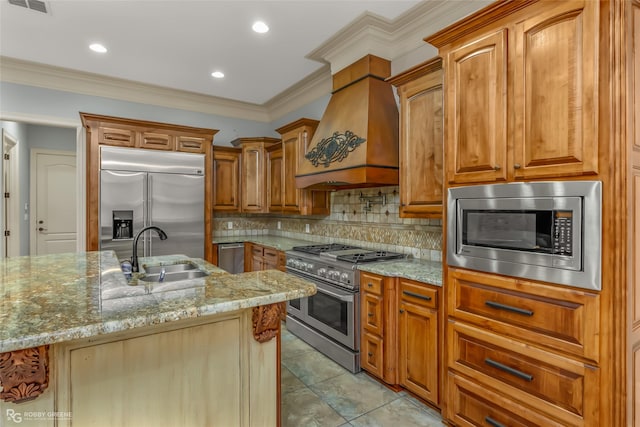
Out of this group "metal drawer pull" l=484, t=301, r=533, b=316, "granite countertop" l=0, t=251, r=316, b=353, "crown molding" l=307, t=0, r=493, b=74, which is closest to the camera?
"granite countertop" l=0, t=251, r=316, b=353

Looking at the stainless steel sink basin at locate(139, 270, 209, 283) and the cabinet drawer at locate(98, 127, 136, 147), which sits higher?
the cabinet drawer at locate(98, 127, 136, 147)

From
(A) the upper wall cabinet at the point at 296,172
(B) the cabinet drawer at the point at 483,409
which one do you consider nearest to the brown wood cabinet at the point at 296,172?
(A) the upper wall cabinet at the point at 296,172

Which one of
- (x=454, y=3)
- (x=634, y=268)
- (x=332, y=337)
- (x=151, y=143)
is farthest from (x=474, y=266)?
(x=151, y=143)

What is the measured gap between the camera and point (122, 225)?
400 cm

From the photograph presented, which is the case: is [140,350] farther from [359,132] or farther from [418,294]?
[359,132]

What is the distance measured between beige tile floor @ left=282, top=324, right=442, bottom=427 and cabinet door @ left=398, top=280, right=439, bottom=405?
0.15 metres

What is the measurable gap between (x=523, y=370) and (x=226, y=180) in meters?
4.36

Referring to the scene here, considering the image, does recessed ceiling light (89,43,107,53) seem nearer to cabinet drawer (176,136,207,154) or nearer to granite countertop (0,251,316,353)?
cabinet drawer (176,136,207,154)

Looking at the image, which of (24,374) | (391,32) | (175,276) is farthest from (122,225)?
(391,32)

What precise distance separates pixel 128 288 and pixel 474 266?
1761mm

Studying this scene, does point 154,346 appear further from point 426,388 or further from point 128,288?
point 426,388

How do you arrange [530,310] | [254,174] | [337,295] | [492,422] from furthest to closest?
[254,174]
[337,295]
[492,422]
[530,310]

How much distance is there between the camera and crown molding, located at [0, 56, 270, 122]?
3.81 meters

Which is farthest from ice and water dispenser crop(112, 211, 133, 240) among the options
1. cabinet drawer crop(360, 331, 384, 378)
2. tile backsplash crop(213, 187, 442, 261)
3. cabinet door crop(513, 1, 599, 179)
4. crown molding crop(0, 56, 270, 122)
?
cabinet door crop(513, 1, 599, 179)
